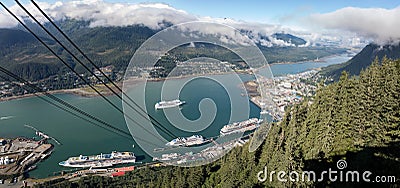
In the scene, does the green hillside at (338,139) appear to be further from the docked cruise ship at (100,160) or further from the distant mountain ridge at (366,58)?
the distant mountain ridge at (366,58)

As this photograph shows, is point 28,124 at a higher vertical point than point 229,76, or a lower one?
lower

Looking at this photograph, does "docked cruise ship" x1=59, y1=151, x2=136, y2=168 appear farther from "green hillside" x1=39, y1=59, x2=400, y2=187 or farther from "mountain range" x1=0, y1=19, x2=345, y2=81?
"mountain range" x1=0, y1=19, x2=345, y2=81

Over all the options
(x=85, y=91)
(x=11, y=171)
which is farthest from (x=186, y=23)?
(x=85, y=91)

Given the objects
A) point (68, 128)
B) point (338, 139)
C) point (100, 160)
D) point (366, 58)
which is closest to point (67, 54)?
point (68, 128)

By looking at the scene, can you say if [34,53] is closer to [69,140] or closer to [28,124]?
[28,124]

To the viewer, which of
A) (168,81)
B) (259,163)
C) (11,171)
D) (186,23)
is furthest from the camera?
(11,171)
